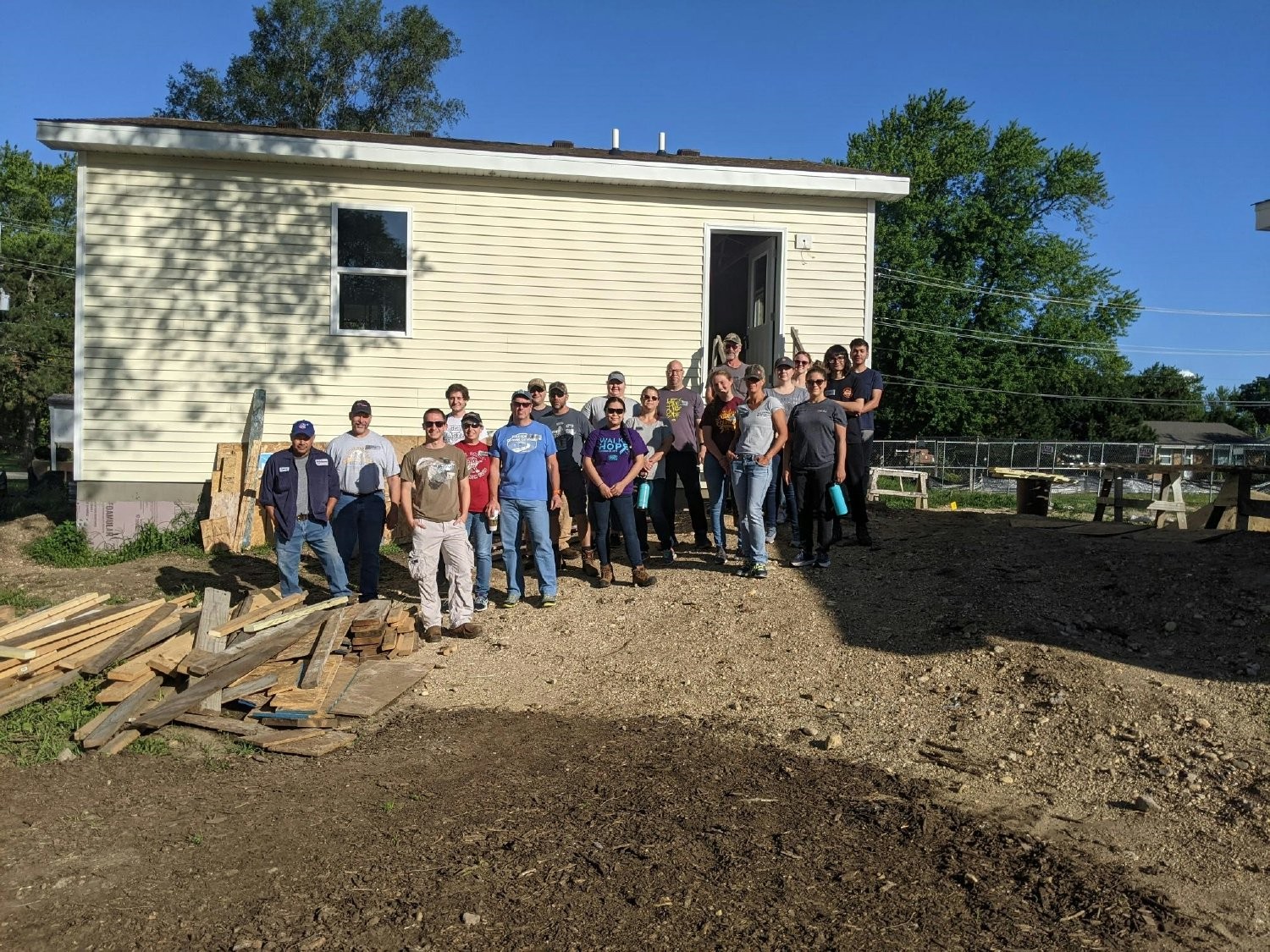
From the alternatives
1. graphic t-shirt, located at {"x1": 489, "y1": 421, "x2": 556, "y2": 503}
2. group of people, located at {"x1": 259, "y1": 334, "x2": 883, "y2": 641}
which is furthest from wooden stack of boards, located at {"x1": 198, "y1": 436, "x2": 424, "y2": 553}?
graphic t-shirt, located at {"x1": 489, "y1": 421, "x2": 556, "y2": 503}

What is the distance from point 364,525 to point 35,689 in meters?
2.82

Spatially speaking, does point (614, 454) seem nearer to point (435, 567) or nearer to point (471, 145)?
point (435, 567)

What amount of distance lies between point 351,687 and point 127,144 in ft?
25.0

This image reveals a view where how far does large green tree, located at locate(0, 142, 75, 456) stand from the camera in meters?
39.7

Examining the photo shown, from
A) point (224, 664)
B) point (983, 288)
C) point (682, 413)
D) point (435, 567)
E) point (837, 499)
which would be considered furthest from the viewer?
point (983, 288)

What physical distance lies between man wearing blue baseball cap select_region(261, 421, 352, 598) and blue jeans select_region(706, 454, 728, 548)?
3395 mm

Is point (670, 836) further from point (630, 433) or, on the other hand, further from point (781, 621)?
point (630, 433)

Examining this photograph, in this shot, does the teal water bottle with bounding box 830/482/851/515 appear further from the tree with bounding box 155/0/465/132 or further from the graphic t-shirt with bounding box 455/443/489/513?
the tree with bounding box 155/0/465/132

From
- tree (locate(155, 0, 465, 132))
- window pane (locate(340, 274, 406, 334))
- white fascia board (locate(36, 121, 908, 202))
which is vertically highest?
tree (locate(155, 0, 465, 132))

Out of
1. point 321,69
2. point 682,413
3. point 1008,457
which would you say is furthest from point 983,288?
point 682,413

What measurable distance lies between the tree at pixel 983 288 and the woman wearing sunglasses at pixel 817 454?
3624cm

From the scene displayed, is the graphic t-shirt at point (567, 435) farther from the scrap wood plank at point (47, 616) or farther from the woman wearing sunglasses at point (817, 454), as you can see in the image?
the scrap wood plank at point (47, 616)

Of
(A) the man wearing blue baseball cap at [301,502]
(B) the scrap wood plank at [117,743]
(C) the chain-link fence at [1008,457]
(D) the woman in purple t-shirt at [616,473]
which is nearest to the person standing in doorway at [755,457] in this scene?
(D) the woman in purple t-shirt at [616,473]

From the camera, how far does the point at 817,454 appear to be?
8773 millimetres
